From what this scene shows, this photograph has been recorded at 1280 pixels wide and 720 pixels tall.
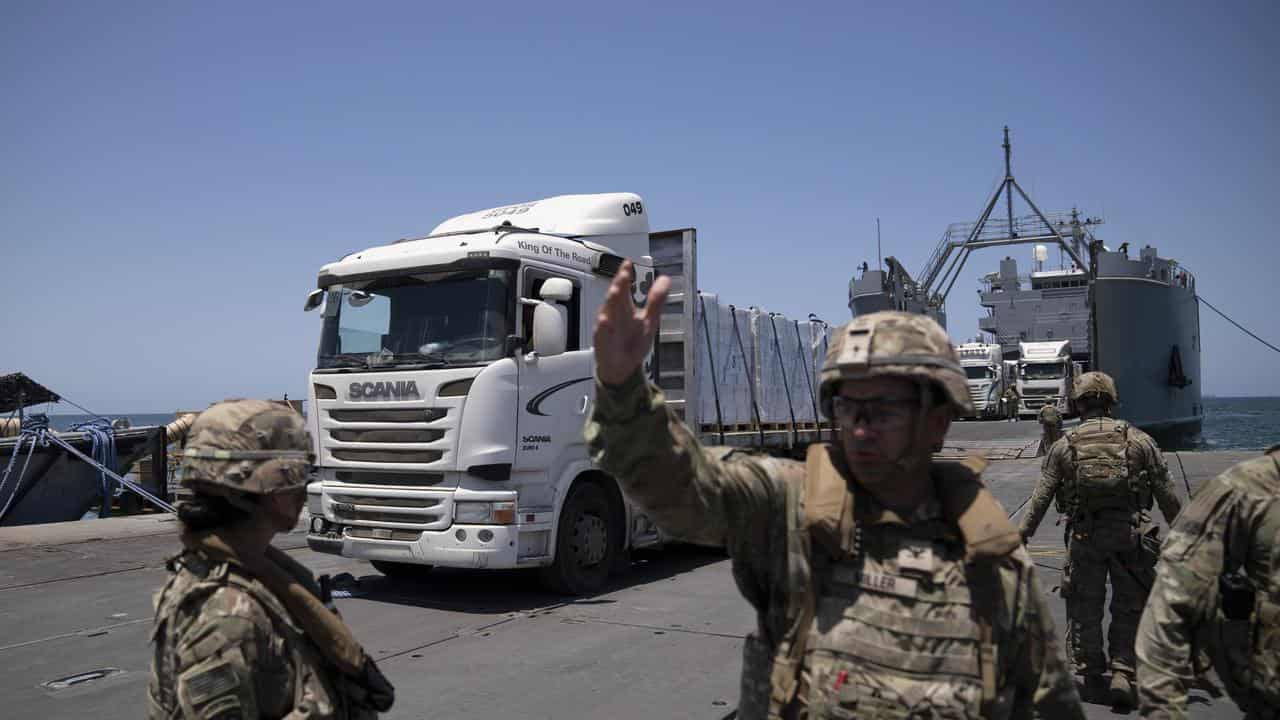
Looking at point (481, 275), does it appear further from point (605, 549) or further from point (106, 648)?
point (106, 648)

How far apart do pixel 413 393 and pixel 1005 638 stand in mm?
6105

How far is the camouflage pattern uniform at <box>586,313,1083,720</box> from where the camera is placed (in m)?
1.90

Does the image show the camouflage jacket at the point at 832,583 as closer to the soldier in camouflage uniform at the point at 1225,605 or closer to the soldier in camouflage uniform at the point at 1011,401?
the soldier in camouflage uniform at the point at 1225,605

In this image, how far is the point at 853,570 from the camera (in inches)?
78.8

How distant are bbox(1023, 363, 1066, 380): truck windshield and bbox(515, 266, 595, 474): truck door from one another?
105ft

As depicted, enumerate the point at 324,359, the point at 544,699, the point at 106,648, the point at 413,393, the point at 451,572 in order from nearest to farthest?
the point at 544,699
the point at 106,648
the point at 413,393
the point at 324,359
the point at 451,572

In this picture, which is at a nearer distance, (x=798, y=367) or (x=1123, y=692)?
(x=1123, y=692)

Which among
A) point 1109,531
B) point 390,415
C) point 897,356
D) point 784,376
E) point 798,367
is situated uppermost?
point 798,367

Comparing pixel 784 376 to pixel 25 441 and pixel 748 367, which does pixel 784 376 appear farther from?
pixel 25 441

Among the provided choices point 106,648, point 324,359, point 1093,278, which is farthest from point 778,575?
point 1093,278

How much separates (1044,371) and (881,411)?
3754cm

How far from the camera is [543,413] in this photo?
784 centimetres

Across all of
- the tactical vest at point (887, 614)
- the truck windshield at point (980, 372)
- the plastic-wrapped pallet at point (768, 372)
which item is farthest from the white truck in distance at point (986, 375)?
the tactical vest at point (887, 614)

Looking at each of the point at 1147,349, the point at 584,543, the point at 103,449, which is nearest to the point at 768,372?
the point at 584,543
